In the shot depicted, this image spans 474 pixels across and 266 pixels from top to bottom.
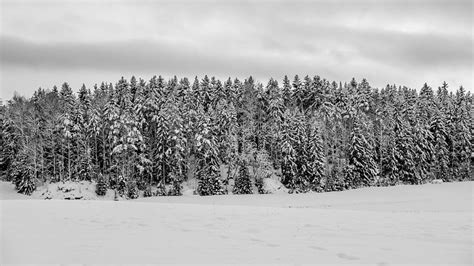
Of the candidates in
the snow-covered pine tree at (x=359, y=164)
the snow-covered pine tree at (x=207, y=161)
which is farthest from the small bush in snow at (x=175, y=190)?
the snow-covered pine tree at (x=359, y=164)

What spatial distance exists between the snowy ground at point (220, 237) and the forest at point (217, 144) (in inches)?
1627

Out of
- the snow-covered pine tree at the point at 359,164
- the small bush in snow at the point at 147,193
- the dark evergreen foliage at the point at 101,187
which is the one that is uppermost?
the snow-covered pine tree at the point at 359,164

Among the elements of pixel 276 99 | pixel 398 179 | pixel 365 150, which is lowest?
pixel 398 179

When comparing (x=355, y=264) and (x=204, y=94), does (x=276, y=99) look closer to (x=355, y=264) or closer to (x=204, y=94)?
(x=204, y=94)

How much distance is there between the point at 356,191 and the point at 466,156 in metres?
32.4

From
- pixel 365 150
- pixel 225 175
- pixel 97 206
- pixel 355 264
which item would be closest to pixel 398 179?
pixel 365 150

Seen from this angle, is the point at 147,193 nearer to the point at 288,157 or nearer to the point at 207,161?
the point at 207,161

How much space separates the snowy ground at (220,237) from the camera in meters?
9.02

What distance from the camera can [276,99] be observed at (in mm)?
76312

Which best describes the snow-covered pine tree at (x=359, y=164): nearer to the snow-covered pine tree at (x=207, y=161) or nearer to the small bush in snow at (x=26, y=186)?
the snow-covered pine tree at (x=207, y=161)

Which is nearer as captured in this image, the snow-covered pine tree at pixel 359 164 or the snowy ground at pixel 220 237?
the snowy ground at pixel 220 237

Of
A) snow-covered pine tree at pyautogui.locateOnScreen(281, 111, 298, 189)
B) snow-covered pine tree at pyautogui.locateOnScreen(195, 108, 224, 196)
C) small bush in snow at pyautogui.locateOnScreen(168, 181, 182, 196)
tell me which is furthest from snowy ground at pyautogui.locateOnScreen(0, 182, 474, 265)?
snow-covered pine tree at pyautogui.locateOnScreen(281, 111, 298, 189)

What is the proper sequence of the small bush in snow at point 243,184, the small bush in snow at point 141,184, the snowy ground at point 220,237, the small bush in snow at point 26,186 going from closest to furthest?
the snowy ground at point 220,237 < the small bush in snow at point 26,186 < the small bush in snow at point 243,184 < the small bush in snow at point 141,184

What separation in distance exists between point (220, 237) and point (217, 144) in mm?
54963
